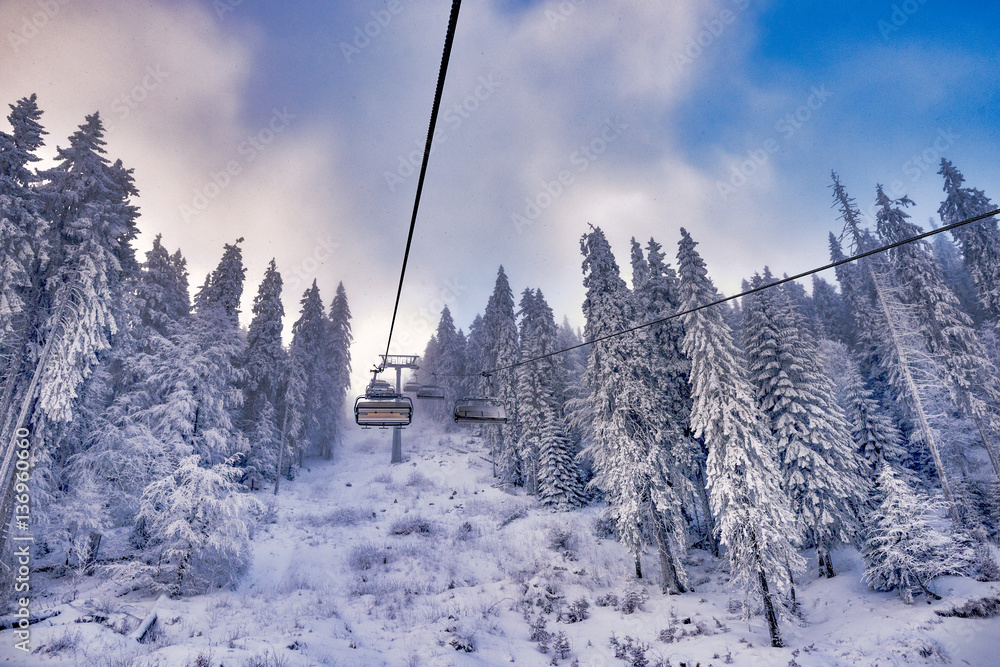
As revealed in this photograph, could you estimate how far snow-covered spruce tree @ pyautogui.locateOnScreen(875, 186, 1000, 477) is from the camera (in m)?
22.4

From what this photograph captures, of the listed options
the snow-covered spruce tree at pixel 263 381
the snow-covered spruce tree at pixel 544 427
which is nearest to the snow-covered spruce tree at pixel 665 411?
the snow-covered spruce tree at pixel 544 427

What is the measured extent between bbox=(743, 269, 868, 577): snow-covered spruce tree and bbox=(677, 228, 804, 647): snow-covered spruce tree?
11.7ft

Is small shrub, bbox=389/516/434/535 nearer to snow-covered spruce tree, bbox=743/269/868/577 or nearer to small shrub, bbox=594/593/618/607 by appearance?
small shrub, bbox=594/593/618/607

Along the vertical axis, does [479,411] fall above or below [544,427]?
below

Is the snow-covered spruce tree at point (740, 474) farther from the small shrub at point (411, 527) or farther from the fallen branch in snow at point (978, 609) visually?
the small shrub at point (411, 527)

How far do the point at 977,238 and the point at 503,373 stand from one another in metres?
33.6

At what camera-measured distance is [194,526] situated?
15.6 m

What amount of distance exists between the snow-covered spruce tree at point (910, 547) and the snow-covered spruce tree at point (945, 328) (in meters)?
10.6

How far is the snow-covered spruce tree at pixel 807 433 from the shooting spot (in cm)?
1938

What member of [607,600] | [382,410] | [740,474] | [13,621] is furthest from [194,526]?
[740,474]

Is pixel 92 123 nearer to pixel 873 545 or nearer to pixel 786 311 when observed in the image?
pixel 786 311

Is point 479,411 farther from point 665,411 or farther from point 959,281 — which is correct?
point 959,281

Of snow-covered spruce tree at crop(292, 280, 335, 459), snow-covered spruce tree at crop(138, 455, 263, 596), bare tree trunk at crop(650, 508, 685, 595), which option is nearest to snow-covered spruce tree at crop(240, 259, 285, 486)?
snow-covered spruce tree at crop(292, 280, 335, 459)

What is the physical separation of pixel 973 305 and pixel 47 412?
76.2 metres
